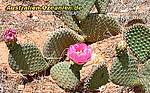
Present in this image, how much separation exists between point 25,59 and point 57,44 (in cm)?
33

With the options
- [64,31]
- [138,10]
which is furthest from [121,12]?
[64,31]

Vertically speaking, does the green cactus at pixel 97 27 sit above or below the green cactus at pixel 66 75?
above

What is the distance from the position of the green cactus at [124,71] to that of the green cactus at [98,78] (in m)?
0.06

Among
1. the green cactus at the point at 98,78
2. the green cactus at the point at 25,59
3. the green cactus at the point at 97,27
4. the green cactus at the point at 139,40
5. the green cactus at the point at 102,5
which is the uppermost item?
the green cactus at the point at 102,5

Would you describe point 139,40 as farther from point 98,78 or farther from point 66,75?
point 66,75

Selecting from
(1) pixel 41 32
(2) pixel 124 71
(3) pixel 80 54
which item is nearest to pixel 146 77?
(2) pixel 124 71

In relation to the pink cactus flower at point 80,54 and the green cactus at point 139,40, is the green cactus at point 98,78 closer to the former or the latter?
the pink cactus flower at point 80,54

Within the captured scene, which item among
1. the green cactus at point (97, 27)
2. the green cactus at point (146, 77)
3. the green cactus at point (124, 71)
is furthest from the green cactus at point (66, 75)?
the green cactus at point (97, 27)

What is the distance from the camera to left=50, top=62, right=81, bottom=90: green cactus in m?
2.94

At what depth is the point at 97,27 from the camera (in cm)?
355

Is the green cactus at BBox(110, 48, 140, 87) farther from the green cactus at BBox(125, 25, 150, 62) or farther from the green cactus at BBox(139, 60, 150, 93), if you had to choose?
the green cactus at BBox(125, 25, 150, 62)

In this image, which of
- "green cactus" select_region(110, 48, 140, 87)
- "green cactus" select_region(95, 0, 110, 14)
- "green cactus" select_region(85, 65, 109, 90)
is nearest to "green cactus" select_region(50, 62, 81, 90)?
"green cactus" select_region(85, 65, 109, 90)

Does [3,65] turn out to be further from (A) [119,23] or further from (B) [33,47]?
(A) [119,23]

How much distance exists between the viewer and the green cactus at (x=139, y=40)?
3.05 m
